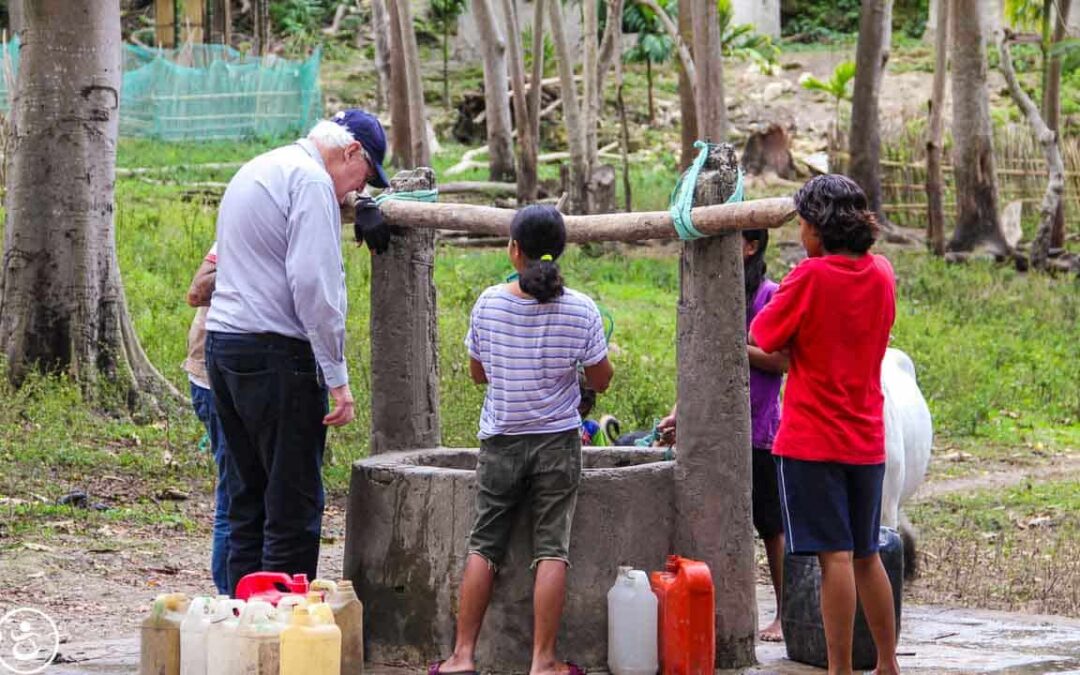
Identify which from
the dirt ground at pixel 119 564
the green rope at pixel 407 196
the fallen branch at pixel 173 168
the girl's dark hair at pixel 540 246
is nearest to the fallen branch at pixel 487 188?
the fallen branch at pixel 173 168

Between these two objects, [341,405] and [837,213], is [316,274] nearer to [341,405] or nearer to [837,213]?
[341,405]

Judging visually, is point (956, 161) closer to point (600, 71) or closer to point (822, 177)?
point (600, 71)

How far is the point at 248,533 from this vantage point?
5898mm

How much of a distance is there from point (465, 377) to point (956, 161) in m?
12.3

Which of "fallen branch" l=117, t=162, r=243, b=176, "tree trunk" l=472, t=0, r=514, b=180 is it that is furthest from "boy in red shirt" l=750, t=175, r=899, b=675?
"fallen branch" l=117, t=162, r=243, b=176

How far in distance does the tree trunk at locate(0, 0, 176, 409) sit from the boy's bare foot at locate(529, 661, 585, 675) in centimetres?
632

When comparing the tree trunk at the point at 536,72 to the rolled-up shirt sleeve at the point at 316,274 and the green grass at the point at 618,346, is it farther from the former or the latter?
the rolled-up shirt sleeve at the point at 316,274

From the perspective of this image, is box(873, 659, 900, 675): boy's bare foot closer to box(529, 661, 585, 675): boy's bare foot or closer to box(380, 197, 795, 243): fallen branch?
box(529, 661, 585, 675): boy's bare foot

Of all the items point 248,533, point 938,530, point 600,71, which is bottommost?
point 938,530

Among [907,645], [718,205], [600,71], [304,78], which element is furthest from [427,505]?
[304,78]

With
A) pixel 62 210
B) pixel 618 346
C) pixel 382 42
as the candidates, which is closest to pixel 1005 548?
pixel 618 346

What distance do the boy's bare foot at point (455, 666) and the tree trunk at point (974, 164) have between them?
56.8 feet

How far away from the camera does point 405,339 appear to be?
21.7ft

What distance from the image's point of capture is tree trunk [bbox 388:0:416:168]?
877 inches
